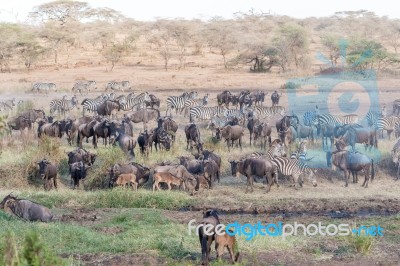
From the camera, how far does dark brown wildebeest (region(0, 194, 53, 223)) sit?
11.7m

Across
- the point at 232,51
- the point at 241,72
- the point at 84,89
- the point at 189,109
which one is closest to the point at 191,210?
the point at 189,109

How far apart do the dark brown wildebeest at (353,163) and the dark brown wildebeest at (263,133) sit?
274cm

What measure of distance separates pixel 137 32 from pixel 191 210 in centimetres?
3377

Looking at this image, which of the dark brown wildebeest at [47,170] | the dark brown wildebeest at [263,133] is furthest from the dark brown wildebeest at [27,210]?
the dark brown wildebeest at [263,133]

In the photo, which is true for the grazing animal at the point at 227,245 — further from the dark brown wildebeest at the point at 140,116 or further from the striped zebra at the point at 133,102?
the striped zebra at the point at 133,102

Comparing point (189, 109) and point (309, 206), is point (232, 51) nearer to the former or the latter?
point (189, 109)

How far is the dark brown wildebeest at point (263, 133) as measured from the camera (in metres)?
17.5

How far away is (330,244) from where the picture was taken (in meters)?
10.2

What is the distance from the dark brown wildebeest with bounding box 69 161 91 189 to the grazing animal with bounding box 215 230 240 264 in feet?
20.3

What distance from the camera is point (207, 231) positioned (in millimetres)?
8625

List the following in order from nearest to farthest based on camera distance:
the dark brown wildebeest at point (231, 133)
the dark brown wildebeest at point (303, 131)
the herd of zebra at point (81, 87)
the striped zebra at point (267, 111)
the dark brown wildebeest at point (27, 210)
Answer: the dark brown wildebeest at point (27, 210) < the dark brown wildebeest at point (231, 133) < the dark brown wildebeest at point (303, 131) < the striped zebra at point (267, 111) < the herd of zebra at point (81, 87)

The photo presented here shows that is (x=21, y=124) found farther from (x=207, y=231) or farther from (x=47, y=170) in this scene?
(x=207, y=231)

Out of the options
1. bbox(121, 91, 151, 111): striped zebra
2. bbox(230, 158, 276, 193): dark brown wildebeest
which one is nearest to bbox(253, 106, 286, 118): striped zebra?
bbox(121, 91, 151, 111): striped zebra

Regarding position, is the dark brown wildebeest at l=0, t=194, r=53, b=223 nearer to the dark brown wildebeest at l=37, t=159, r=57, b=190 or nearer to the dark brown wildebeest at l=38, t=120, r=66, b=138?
the dark brown wildebeest at l=37, t=159, r=57, b=190
